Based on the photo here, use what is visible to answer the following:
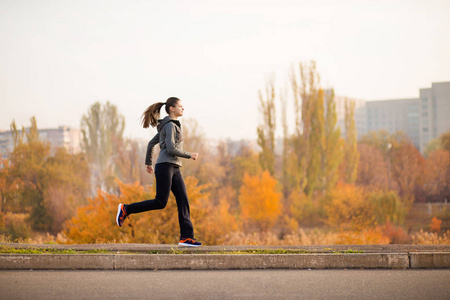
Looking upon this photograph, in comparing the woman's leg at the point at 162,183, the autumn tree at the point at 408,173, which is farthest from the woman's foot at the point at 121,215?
the autumn tree at the point at 408,173

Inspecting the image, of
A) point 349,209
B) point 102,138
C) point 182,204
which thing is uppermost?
point 102,138

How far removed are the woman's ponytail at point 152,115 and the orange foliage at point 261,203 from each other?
128ft

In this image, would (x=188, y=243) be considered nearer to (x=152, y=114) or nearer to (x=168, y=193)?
(x=168, y=193)

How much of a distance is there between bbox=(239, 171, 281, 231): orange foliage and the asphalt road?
40119mm

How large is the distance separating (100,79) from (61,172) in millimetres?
46467

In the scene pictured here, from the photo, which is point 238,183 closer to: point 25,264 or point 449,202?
point 449,202

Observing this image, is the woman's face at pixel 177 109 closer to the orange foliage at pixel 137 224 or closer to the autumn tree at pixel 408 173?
the orange foliage at pixel 137 224

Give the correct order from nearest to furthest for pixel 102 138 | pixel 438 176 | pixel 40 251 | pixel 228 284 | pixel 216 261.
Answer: pixel 228 284
pixel 216 261
pixel 40 251
pixel 438 176
pixel 102 138

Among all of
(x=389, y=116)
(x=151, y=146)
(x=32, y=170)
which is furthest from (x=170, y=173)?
(x=389, y=116)

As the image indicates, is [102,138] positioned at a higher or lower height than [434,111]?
lower

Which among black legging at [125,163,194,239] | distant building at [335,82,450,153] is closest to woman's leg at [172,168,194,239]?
black legging at [125,163,194,239]

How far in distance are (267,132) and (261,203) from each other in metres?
9.46

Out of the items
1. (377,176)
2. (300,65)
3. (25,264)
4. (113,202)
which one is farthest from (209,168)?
(25,264)

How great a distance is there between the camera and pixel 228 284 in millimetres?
5117
